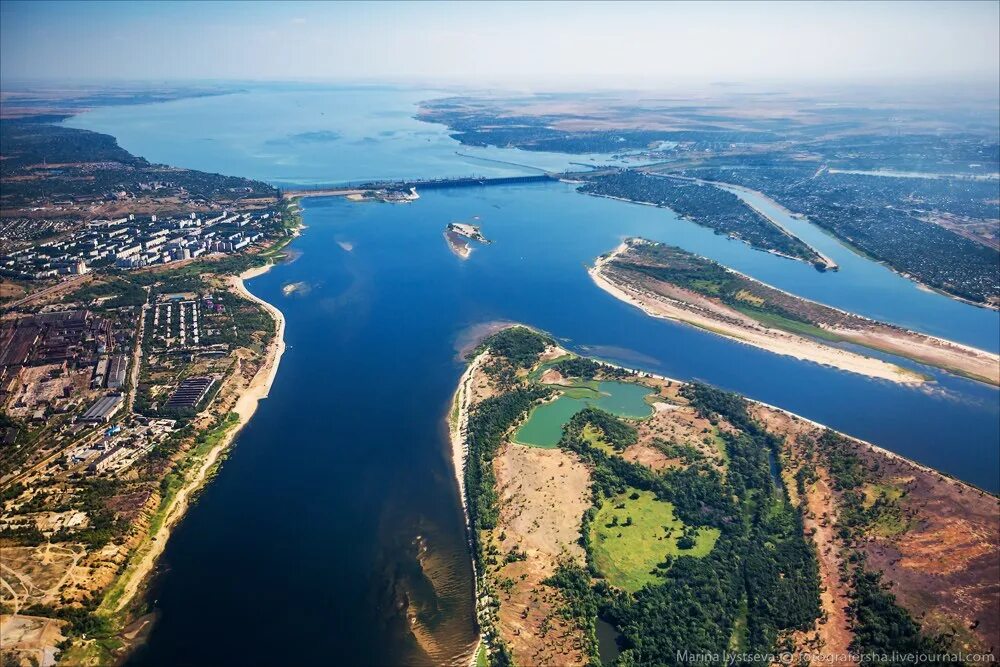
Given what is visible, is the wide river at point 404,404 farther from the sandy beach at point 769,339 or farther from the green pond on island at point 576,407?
the green pond on island at point 576,407

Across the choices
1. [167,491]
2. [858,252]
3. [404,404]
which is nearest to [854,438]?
[404,404]

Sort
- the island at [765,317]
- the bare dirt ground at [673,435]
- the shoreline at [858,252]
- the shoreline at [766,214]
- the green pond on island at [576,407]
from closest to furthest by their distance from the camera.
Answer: the bare dirt ground at [673,435] → the green pond on island at [576,407] → the island at [765,317] → the shoreline at [858,252] → the shoreline at [766,214]

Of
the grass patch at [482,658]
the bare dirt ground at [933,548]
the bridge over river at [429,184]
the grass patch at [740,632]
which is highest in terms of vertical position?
the bridge over river at [429,184]

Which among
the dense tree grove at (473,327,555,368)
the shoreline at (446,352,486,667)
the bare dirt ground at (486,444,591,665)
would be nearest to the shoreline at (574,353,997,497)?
the dense tree grove at (473,327,555,368)

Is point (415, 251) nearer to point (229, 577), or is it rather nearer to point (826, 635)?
point (229, 577)

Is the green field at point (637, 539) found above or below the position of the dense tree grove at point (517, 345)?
below

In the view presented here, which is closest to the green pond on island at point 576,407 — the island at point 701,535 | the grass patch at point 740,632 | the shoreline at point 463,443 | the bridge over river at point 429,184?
the island at point 701,535

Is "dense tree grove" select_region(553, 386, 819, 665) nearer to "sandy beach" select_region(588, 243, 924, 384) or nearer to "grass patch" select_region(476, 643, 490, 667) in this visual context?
"grass patch" select_region(476, 643, 490, 667)
